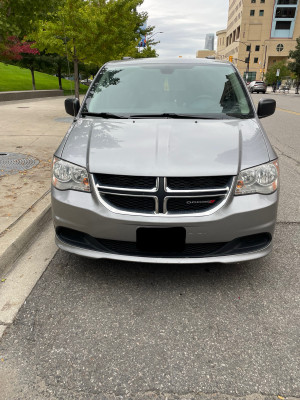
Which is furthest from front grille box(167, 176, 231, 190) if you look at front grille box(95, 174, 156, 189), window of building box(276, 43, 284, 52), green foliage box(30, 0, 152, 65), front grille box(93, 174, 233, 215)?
window of building box(276, 43, 284, 52)

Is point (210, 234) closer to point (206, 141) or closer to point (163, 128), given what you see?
point (206, 141)

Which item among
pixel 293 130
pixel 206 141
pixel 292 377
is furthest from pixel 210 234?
pixel 293 130

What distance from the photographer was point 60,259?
3234 millimetres

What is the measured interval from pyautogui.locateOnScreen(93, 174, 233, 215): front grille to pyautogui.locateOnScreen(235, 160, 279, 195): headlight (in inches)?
4.1

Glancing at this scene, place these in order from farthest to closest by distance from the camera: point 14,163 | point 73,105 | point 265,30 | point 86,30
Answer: point 265,30, point 86,30, point 14,163, point 73,105

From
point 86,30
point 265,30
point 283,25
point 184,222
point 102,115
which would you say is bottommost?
point 184,222

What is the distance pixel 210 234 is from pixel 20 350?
58.9 inches

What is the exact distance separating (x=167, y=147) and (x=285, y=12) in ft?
358

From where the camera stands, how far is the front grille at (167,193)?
8.12 feet

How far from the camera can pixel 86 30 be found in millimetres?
10672

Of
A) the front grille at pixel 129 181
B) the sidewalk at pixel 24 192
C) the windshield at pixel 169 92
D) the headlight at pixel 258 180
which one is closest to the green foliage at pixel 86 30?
the sidewalk at pixel 24 192

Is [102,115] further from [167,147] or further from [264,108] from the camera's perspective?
[264,108]

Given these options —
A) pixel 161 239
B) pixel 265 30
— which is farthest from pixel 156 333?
pixel 265 30

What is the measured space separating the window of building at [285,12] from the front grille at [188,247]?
108 metres
